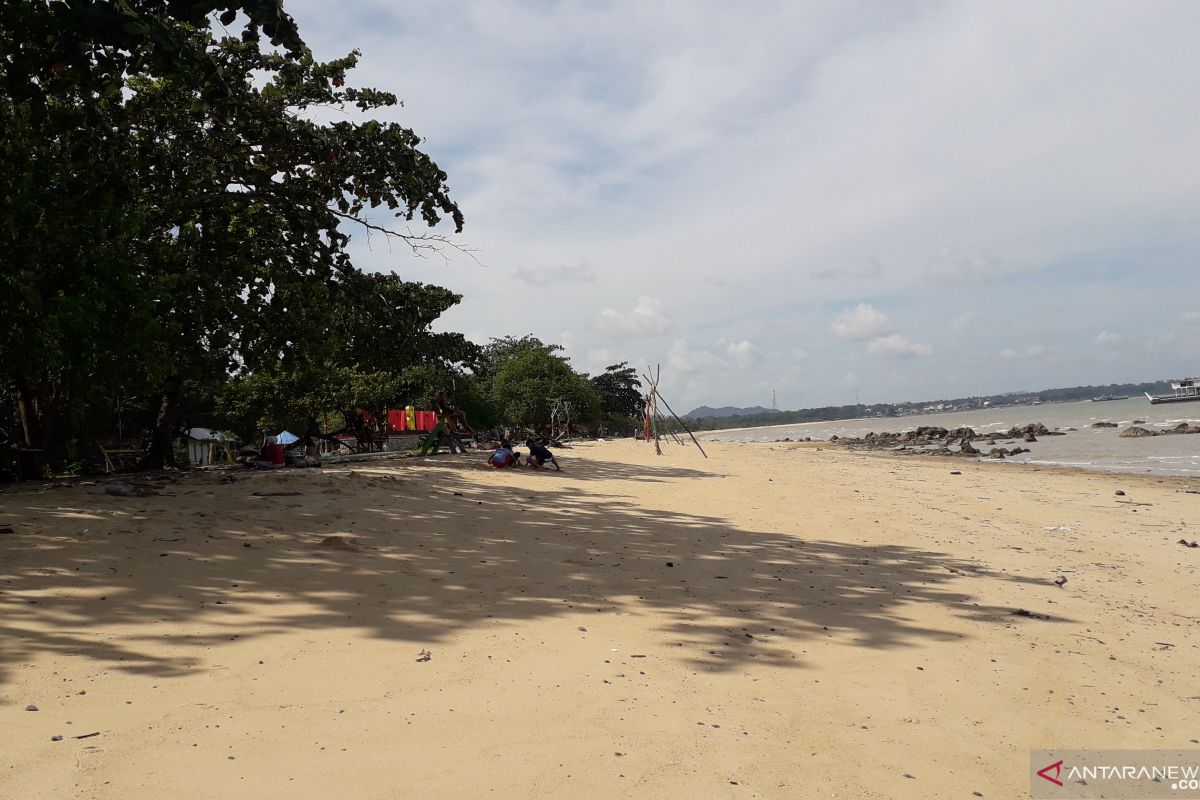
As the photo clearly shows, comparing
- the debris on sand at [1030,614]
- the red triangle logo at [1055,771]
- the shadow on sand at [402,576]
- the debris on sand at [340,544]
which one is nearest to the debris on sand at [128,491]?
the shadow on sand at [402,576]

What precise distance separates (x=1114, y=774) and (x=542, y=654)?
2.90 meters

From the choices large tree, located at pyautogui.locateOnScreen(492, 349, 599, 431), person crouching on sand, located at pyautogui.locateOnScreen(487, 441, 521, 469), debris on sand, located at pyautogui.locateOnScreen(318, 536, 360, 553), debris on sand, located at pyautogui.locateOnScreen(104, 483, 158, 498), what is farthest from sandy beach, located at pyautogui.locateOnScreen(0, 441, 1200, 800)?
large tree, located at pyautogui.locateOnScreen(492, 349, 599, 431)

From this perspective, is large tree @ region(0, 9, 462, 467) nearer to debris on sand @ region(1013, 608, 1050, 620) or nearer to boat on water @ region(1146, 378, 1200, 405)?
debris on sand @ region(1013, 608, 1050, 620)

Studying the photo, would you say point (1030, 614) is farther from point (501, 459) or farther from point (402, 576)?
point (501, 459)

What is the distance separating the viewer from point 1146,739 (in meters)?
3.57

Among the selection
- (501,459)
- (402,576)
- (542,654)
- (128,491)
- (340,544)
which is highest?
(128,491)

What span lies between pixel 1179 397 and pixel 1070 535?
387 ft

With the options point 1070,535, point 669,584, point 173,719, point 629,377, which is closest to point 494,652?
point 173,719

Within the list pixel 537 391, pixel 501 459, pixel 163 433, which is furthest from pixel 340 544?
pixel 537 391

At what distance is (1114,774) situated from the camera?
10.7 ft

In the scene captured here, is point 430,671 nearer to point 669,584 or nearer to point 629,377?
point 669,584

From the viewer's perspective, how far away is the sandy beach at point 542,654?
288cm

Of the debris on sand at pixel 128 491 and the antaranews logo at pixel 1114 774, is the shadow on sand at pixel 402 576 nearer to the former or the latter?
the debris on sand at pixel 128 491

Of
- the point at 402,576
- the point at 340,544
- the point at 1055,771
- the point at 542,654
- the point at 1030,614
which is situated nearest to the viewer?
the point at 1055,771
